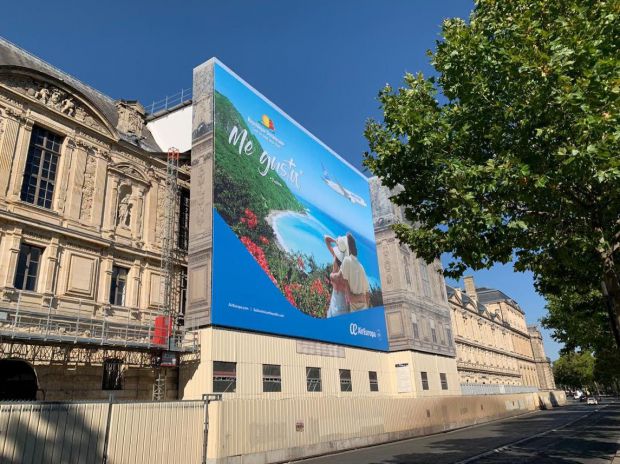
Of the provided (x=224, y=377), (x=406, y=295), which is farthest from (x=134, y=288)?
(x=406, y=295)

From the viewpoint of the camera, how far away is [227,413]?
1730cm

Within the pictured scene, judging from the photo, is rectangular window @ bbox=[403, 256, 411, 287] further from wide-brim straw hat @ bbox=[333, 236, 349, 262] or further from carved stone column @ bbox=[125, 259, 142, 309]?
carved stone column @ bbox=[125, 259, 142, 309]

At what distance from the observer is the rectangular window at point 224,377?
65.9 ft

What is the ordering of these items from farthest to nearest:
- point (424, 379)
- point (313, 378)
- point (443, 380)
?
point (443, 380)
point (424, 379)
point (313, 378)

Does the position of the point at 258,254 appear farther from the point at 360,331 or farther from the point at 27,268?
the point at 360,331

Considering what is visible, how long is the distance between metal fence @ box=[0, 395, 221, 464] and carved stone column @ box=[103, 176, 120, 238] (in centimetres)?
1032

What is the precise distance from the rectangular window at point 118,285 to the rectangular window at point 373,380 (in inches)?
723

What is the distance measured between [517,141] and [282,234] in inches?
726

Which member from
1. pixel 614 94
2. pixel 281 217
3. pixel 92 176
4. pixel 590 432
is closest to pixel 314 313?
pixel 281 217

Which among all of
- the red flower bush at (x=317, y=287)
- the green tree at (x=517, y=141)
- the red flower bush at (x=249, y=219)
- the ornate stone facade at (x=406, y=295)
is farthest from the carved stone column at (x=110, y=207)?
the ornate stone facade at (x=406, y=295)

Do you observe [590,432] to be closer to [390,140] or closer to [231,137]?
[390,140]

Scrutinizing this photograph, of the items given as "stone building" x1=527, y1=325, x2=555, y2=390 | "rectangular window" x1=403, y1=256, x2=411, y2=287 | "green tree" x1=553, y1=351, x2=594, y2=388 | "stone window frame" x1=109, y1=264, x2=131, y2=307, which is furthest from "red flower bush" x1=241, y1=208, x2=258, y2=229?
"green tree" x1=553, y1=351, x2=594, y2=388

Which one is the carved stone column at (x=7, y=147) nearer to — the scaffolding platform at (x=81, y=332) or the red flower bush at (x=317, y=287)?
the scaffolding platform at (x=81, y=332)

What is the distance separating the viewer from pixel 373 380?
107 ft
